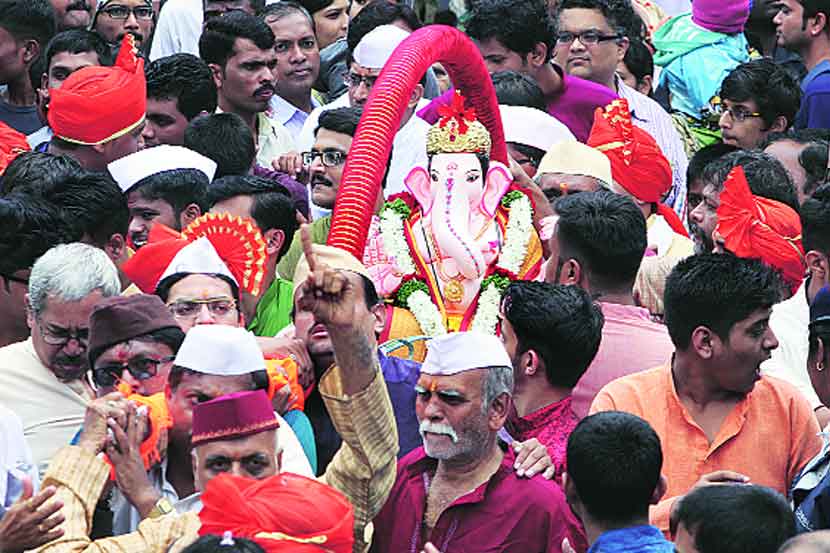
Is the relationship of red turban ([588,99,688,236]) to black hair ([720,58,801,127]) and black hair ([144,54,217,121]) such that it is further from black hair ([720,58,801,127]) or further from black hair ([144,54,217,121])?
black hair ([144,54,217,121])

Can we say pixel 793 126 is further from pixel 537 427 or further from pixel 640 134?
pixel 537 427

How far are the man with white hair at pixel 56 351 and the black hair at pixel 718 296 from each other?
1913 mm

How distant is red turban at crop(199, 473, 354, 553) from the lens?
479 cm

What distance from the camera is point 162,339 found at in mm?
6211

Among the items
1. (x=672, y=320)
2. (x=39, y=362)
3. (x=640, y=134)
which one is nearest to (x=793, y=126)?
(x=640, y=134)

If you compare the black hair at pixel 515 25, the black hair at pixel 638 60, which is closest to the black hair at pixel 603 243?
the black hair at pixel 515 25

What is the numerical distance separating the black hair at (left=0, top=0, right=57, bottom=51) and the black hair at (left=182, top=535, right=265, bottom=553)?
5.84 meters

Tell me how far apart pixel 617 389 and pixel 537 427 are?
33cm

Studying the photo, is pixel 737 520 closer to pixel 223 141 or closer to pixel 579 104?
pixel 223 141

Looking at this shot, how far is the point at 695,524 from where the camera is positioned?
17.1 feet

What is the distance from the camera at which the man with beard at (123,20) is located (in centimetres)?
1123

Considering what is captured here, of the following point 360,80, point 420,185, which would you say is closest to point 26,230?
point 420,185

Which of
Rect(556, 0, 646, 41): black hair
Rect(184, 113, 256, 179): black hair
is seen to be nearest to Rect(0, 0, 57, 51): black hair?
Rect(184, 113, 256, 179): black hair

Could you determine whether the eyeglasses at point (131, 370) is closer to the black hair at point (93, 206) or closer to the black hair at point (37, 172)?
the black hair at point (93, 206)
